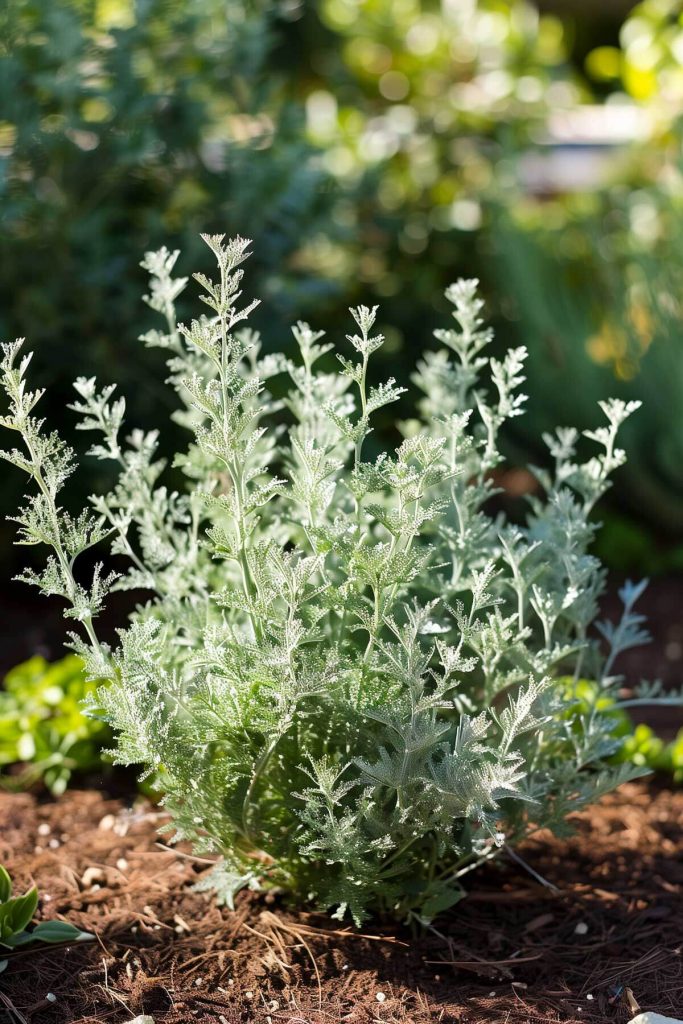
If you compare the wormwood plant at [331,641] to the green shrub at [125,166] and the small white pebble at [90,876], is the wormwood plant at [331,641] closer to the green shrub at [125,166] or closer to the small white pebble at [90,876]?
the small white pebble at [90,876]

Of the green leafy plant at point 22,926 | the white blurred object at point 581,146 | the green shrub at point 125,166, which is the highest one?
the green shrub at point 125,166

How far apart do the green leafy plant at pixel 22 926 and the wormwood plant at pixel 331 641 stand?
29 centimetres

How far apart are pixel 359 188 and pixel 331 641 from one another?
3.44 m

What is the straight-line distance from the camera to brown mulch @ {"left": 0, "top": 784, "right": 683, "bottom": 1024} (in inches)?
69.1

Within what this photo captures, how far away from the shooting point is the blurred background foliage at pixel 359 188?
3.69m

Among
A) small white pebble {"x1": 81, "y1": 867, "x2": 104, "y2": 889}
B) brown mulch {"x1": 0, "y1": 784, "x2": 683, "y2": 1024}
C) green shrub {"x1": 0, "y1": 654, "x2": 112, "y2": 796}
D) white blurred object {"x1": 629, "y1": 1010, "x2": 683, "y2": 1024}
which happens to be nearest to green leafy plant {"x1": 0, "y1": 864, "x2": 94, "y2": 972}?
brown mulch {"x1": 0, "y1": 784, "x2": 683, "y2": 1024}

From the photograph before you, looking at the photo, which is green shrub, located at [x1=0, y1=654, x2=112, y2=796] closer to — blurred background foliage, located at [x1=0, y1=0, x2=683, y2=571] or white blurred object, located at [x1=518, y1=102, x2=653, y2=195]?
blurred background foliage, located at [x1=0, y1=0, x2=683, y2=571]

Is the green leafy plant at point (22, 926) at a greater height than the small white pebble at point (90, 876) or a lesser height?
greater

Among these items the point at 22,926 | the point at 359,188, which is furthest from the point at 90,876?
the point at 359,188

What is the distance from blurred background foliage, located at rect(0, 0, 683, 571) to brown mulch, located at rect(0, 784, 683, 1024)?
6.42 ft

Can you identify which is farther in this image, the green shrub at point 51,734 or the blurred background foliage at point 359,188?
the blurred background foliage at point 359,188

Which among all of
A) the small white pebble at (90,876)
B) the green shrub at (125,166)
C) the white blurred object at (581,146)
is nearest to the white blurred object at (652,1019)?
the small white pebble at (90,876)

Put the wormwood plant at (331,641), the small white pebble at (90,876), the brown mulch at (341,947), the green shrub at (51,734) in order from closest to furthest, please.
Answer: the wormwood plant at (331,641)
the brown mulch at (341,947)
the small white pebble at (90,876)
the green shrub at (51,734)

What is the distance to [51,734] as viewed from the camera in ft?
8.63
